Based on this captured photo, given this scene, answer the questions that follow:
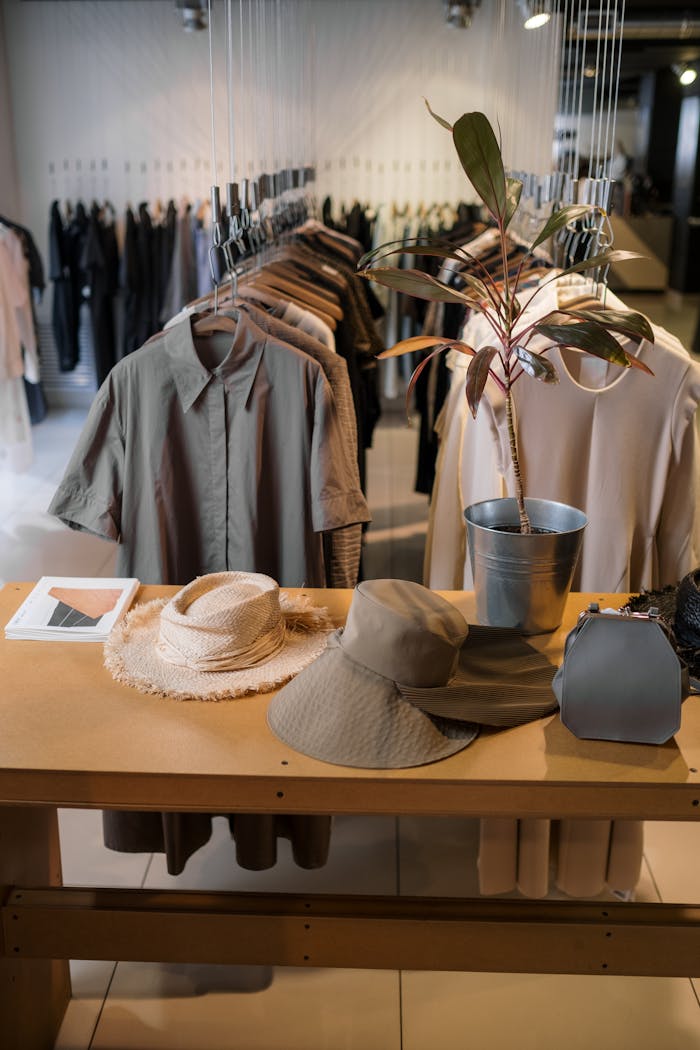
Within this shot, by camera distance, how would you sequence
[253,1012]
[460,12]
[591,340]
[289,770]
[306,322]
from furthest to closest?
1. [460,12]
2. [306,322]
3. [253,1012]
4. [591,340]
5. [289,770]

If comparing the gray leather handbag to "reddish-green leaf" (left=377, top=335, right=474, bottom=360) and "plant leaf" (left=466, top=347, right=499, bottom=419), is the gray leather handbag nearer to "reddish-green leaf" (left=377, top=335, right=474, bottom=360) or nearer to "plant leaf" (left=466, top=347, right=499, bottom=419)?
"plant leaf" (left=466, top=347, right=499, bottom=419)

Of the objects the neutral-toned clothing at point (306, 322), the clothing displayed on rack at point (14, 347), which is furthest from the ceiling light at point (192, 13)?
the neutral-toned clothing at point (306, 322)

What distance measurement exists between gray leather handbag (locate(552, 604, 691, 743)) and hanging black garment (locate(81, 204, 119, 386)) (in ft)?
16.4

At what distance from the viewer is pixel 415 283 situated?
165 centimetres

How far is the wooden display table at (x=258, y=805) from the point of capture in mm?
1344

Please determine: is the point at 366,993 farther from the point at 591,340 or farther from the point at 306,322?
the point at 306,322

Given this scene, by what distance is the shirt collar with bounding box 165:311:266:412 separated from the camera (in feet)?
7.07

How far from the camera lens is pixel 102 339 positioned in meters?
6.06

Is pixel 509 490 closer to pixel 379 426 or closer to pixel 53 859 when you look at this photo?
pixel 53 859

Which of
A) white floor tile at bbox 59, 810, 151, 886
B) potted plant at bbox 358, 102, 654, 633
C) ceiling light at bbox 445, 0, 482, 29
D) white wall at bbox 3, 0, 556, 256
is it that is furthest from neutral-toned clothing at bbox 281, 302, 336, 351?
ceiling light at bbox 445, 0, 482, 29

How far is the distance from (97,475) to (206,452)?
251 mm

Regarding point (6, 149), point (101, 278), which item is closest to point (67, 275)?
point (101, 278)

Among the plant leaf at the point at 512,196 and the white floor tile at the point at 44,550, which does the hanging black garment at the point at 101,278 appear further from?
the plant leaf at the point at 512,196

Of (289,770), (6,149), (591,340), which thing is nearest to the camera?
(289,770)
